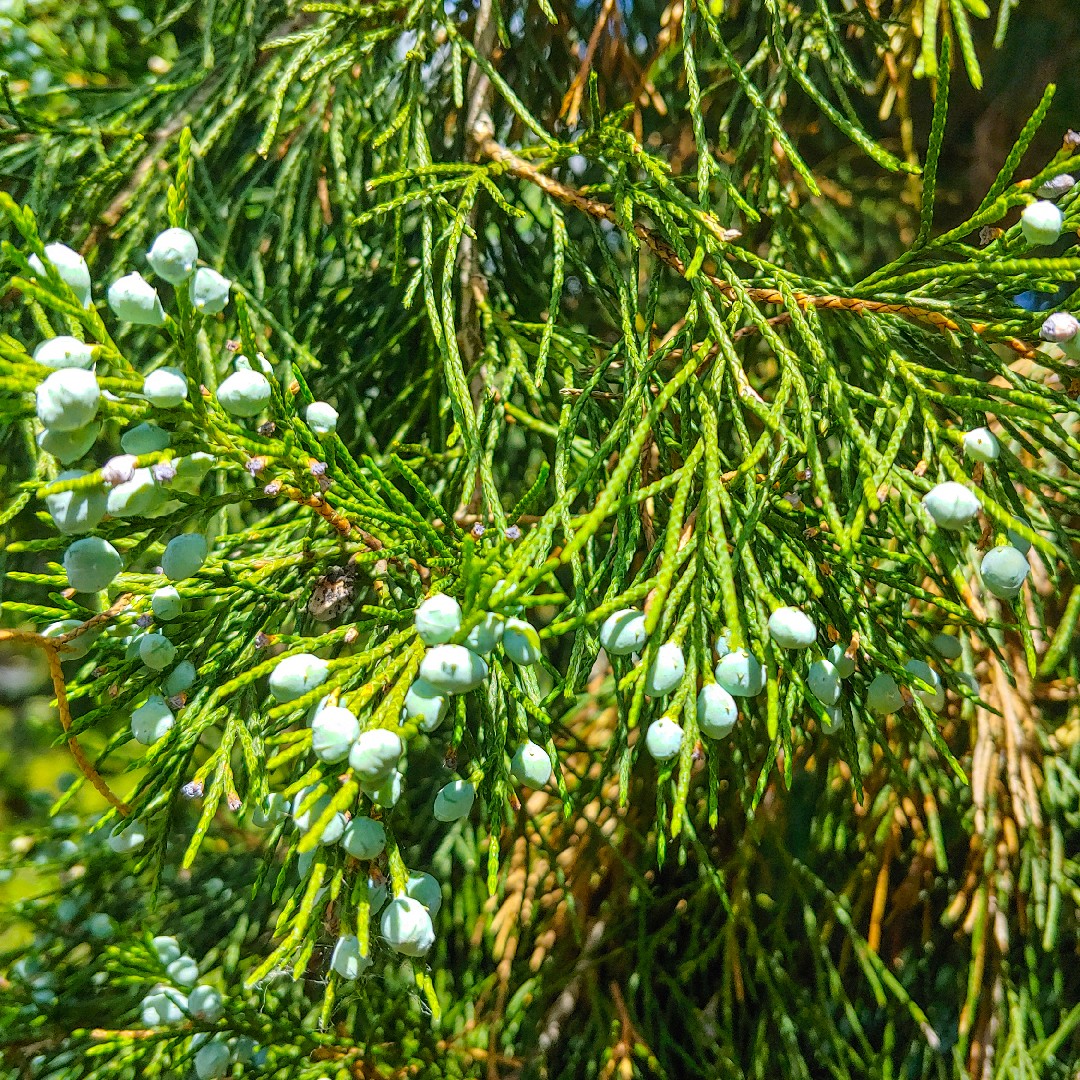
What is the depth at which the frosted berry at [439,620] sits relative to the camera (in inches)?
25.3

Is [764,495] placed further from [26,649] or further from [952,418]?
[26,649]

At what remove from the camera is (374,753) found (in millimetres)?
630

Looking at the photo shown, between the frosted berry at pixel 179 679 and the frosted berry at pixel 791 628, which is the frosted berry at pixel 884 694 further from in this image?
the frosted berry at pixel 179 679

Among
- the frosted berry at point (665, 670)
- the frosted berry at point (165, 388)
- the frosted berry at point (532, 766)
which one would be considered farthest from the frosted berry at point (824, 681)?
the frosted berry at point (165, 388)

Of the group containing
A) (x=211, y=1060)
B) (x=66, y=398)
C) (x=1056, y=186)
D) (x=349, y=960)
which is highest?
(x=1056, y=186)

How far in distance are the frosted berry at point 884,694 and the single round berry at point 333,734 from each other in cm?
49

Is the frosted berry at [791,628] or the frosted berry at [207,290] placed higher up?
the frosted berry at [207,290]

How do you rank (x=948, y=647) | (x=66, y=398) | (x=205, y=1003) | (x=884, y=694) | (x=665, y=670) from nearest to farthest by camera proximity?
(x=66, y=398) → (x=665, y=670) → (x=884, y=694) → (x=948, y=647) → (x=205, y=1003)

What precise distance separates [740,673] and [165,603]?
0.53 m

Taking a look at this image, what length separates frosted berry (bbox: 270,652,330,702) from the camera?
0.71 m

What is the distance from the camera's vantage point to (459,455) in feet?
3.81

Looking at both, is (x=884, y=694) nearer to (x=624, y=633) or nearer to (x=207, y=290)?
(x=624, y=633)

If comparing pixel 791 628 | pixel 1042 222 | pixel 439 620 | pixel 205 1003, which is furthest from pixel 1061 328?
pixel 205 1003

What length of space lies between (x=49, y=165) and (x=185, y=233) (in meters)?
0.75
